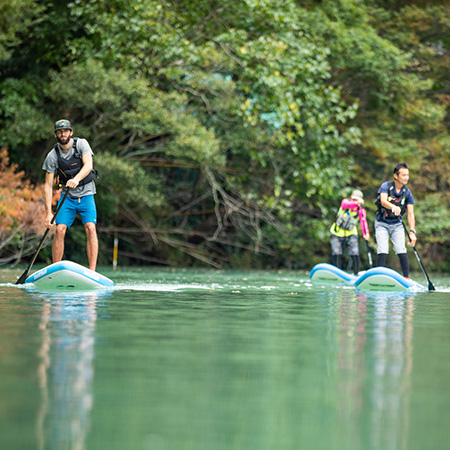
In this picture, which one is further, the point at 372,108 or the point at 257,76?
the point at 372,108

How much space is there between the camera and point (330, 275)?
655 inches

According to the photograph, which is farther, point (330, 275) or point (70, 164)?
point (330, 275)

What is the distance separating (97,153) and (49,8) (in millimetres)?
4700

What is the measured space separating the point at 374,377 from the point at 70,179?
769 centimetres

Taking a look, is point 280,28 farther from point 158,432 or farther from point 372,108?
point 158,432

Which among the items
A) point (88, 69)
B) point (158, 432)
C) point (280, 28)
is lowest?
point (158, 432)

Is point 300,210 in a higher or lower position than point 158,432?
higher

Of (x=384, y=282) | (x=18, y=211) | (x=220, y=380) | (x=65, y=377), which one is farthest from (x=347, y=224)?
(x=65, y=377)

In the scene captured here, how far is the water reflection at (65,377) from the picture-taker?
11.3 feet

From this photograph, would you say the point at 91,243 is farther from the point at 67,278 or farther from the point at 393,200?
the point at 393,200

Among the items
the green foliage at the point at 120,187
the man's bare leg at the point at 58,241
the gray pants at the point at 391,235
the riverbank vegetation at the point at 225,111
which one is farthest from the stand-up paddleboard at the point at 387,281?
the green foliage at the point at 120,187

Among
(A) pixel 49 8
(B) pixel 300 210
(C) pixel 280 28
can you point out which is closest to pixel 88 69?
(A) pixel 49 8

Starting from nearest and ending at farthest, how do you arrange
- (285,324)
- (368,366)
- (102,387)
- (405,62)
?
(102,387) → (368,366) → (285,324) → (405,62)

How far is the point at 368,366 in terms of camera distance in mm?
5188
